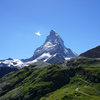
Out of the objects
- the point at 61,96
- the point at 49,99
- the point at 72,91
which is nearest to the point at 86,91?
the point at 72,91

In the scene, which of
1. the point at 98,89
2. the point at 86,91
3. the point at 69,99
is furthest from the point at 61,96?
the point at 98,89

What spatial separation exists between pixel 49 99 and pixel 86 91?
41.0m

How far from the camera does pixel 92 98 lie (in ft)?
538

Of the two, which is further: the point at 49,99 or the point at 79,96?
the point at 49,99

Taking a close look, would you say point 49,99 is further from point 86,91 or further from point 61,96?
point 86,91

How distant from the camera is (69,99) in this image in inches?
6801

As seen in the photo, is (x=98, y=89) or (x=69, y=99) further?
(x=98, y=89)

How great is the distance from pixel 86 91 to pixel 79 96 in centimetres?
1545

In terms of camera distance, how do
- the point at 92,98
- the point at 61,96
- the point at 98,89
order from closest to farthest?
the point at 92,98 → the point at 61,96 → the point at 98,89

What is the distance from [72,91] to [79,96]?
17.7m

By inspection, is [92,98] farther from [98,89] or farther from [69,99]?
[98,89]

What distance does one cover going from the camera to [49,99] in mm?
185625

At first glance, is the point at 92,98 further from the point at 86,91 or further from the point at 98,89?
the point at 98,89

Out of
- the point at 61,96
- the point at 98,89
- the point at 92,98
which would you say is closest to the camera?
the point at 92,98
